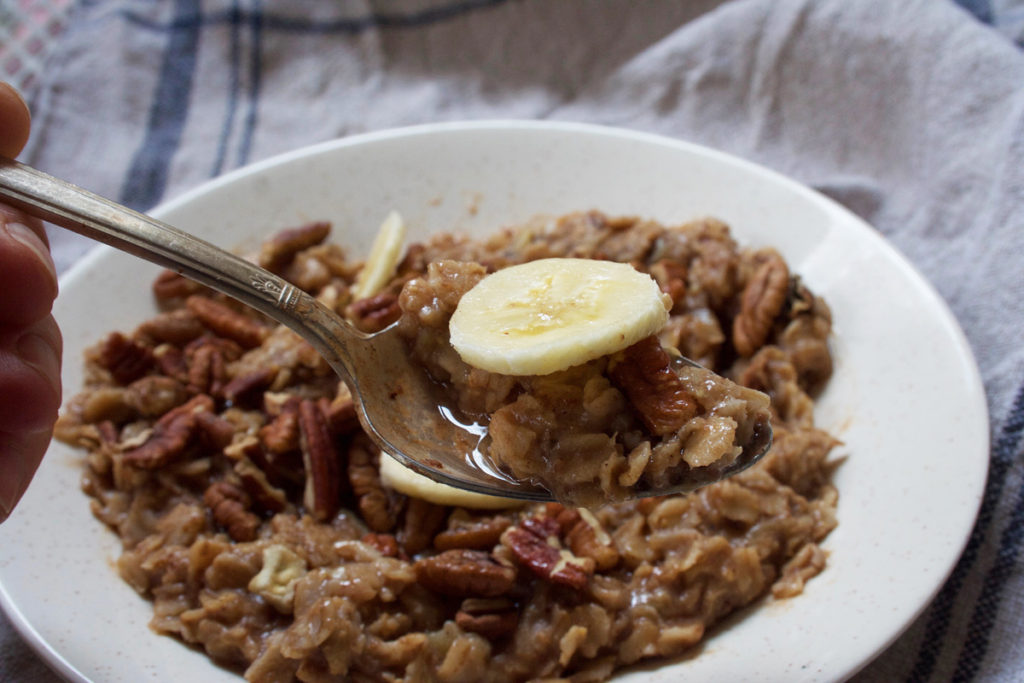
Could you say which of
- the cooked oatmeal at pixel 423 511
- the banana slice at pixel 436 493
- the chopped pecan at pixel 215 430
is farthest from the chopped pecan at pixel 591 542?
the chopped pecan at pixel 215 430

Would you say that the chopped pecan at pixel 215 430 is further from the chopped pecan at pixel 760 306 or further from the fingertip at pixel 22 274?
the chopped pecan at pixel 760 306

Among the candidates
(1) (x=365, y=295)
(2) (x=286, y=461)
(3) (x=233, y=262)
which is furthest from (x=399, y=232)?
(3) (x=233, y=262)

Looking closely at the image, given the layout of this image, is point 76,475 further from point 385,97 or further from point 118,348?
point 385,97

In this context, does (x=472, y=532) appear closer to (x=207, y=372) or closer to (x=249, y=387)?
(x=249, y=387)

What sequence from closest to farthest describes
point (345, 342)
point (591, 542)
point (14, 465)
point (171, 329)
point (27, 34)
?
point (14, 465)
point (345, 342)
point (591, 542)
point (171, 329)
point (27, 34)

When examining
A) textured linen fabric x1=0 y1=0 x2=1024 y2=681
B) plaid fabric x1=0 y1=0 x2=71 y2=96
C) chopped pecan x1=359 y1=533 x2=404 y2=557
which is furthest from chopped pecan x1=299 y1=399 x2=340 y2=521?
plaid fabric x1=0 y1=0 x2=71 y2=96

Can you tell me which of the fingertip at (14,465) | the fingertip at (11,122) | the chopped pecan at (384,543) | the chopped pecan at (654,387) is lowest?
the chopped pecan at (384,543)

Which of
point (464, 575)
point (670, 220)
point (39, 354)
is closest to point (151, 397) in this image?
point (39, 354)
